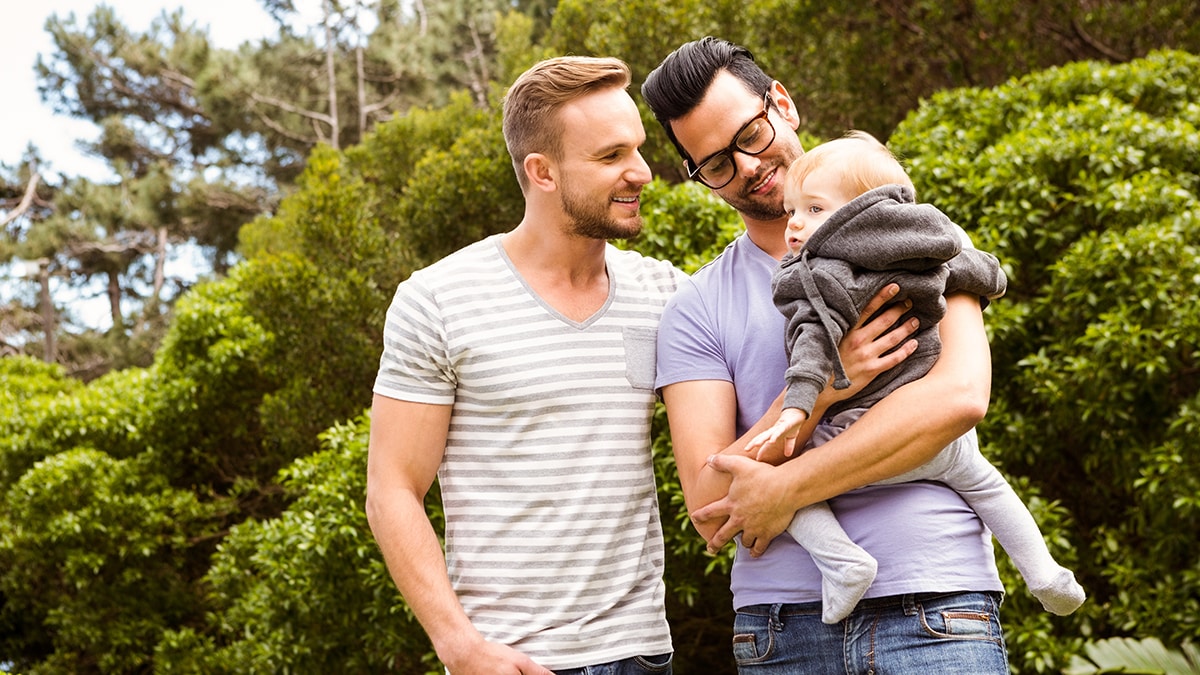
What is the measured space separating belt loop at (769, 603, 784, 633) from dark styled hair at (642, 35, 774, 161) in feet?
3.18

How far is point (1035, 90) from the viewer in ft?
19.0

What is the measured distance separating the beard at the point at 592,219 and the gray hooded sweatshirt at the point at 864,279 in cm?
Result: 43

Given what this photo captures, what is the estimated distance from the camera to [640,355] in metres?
2.31

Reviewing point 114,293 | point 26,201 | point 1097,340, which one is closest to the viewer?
point 1097,340

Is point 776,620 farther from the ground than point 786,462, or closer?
closer

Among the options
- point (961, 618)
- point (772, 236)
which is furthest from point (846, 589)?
point (772, 236)

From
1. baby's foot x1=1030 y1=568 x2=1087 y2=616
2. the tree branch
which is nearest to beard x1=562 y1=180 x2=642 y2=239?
baby's foot x1=1030 y1=568 x2=1087 y2=616

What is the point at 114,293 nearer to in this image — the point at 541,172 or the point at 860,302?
the point at 541,172

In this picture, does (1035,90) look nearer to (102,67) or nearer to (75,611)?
(75,611)

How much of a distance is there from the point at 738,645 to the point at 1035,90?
185 inches

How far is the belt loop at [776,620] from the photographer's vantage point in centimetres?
199

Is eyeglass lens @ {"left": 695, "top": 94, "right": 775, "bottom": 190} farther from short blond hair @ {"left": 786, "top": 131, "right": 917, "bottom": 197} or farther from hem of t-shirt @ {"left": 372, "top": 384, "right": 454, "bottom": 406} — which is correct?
hem of t-shirt @ {"left": 372, "top": 384, "right": 454, "bottom": 406}

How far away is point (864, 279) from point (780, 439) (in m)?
0.33

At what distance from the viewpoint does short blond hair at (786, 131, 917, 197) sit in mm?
2020
